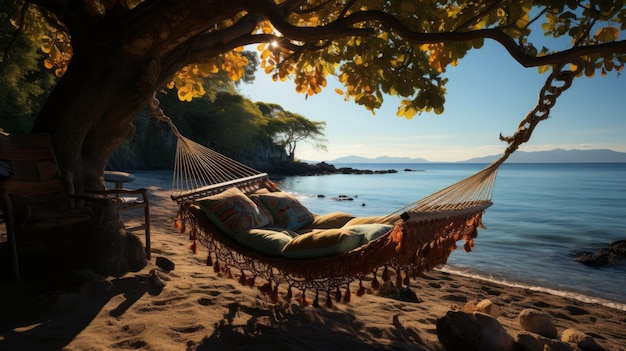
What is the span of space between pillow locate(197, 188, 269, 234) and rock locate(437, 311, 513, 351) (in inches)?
48.3

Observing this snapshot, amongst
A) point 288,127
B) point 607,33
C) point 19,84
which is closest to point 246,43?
point 607,33

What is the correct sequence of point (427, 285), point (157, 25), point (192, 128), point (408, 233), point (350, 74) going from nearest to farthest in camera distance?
point (408, 233)
point (157, 25)
point (350, 74)
point (427, 285)
point (192, 128)

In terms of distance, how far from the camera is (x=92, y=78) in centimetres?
204

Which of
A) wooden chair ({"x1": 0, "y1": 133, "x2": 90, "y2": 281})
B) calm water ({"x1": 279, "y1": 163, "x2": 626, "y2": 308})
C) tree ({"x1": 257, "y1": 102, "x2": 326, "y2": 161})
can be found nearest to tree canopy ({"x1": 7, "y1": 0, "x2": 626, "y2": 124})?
wooden chair ({"x1": 0, "y1": 133, "x2": 90, "y2": 281})

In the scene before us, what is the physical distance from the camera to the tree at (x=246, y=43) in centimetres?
168

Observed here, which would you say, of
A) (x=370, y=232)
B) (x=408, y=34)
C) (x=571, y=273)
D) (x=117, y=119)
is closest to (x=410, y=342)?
(x=370, y=232)

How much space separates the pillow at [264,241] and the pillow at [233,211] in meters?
0.08

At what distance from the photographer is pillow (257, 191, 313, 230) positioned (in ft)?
8.87

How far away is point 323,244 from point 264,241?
367mm

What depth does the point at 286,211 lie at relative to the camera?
2.75 metres

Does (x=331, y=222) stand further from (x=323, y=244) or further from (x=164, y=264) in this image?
(x=164, y=264)

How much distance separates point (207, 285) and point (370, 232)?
1183mm

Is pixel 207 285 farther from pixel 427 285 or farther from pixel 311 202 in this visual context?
pixel 311 202

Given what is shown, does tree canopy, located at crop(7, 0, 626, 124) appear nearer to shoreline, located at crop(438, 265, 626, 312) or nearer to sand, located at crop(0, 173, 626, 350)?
sand, located at crop(0, 173, 626, 350)
